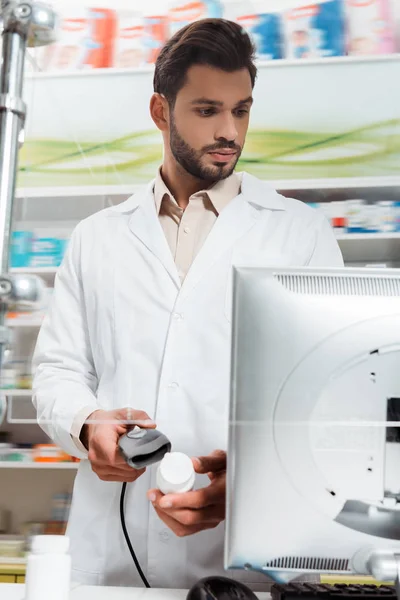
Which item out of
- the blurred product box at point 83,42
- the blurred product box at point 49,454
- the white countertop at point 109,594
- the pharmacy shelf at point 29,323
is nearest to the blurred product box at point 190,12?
the blurred product box at point 83,42

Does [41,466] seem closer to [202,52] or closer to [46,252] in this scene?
[46,252]

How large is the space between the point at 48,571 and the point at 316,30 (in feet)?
4.88

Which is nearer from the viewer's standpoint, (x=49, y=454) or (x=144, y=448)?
(x=144, y=448)

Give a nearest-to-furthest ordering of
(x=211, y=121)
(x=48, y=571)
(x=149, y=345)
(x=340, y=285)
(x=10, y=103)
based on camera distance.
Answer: (x=48, y=571) → (x=340, y=285) → (x=10, y=103) → (x=149, y=345) → (x=211, y=121)

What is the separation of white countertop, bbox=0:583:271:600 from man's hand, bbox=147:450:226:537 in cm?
12

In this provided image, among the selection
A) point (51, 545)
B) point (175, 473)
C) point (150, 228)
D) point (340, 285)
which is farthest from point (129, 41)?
point (51, 545)

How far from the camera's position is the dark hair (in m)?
1.79

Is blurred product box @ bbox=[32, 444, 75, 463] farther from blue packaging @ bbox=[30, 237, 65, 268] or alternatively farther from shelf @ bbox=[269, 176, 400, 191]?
shelf @ bbox=[269, 176, 400, 191]

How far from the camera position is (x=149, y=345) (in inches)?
64.7

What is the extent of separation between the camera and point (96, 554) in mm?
1599

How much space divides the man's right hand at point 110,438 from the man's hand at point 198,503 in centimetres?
26

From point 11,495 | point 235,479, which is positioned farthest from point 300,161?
point 11,495

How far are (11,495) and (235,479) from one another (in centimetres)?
98

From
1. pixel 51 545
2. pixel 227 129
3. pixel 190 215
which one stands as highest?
pixel 227 129
